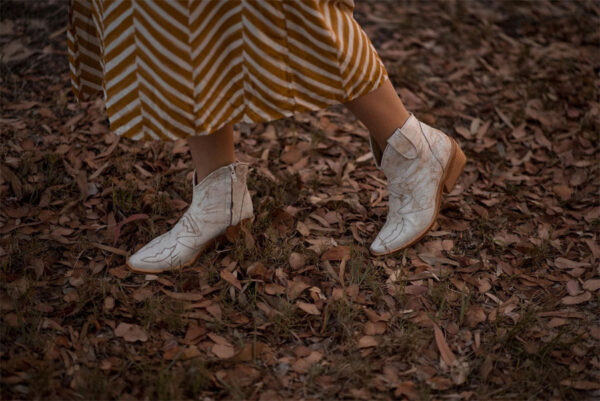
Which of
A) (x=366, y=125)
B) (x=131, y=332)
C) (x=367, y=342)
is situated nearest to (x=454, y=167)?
(x=366, y=125)

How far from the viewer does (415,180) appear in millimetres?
1742

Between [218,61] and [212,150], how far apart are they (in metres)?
0.36

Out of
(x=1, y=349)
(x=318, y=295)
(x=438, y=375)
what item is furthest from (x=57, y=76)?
(x=438, y=375)

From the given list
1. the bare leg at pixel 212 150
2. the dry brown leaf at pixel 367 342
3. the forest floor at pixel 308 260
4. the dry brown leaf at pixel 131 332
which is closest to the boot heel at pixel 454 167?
the forest floor at pixel 308 260

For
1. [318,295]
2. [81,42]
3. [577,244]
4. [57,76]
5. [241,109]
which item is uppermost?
[81,42]

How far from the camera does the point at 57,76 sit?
2520 millimetres

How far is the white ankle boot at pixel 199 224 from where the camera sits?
168 centimetres

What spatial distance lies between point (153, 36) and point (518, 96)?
6.37ft

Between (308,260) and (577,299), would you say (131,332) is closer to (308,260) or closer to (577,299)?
(308,260)

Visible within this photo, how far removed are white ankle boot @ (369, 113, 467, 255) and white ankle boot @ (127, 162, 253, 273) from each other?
443mm

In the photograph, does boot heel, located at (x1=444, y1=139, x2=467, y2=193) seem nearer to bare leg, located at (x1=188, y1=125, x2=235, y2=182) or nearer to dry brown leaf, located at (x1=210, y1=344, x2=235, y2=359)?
bare leg, located at (x1=188, y1=125, x2=235, y2=182)

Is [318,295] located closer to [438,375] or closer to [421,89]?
[438,375]

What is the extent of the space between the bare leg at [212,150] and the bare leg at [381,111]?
1.20ft

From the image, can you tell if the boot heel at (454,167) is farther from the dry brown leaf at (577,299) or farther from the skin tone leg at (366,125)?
the dry brown leaf at (577,299)
